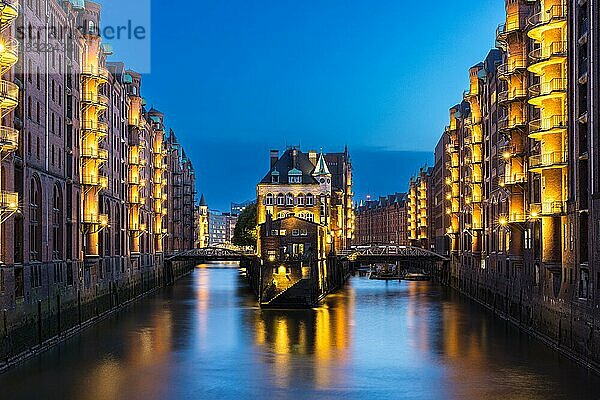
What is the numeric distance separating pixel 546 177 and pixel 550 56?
731 centimetres

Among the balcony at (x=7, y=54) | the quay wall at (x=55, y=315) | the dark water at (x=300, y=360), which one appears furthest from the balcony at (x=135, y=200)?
the balcony at (x=7, y=54)

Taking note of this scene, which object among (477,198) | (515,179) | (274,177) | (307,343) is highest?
(274,177)

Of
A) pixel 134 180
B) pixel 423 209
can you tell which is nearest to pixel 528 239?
pixel 134 180

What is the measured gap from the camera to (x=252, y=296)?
10700cm

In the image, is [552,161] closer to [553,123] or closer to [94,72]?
[553,123]

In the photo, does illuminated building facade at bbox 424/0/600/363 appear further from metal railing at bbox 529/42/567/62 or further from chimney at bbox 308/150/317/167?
chimney at bbox 308/150/317/167

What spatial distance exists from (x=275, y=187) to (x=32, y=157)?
252ft

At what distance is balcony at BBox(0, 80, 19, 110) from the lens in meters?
46.3

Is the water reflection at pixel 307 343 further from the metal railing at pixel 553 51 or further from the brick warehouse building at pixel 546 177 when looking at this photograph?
the metal railing at pixel 553 51

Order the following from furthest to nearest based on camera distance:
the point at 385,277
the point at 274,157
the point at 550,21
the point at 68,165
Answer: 1. the point at 385,277
2. the point at 274,157
3. the point at 68,165
4. the point at 550,21

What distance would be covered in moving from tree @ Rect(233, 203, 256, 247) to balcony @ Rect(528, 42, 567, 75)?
95617 mm

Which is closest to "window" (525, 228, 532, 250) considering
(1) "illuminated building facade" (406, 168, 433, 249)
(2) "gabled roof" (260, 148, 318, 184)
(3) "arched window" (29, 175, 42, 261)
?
(3) "arched window" (29, 175, 42, 261)

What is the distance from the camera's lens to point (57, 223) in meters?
65.9

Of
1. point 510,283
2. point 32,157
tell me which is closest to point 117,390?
point 32,157
